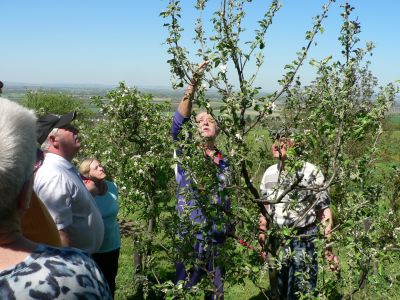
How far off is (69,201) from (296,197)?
72.4 inches

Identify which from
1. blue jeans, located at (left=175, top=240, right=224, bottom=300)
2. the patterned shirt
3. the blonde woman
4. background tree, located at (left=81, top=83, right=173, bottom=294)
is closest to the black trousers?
the blonde woman

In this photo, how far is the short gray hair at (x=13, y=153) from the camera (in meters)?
1.33

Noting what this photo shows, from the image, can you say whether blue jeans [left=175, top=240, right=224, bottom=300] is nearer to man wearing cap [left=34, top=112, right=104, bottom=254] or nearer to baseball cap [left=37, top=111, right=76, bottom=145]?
man wearing cap [left=34, top=112, right=104, bottom=254]

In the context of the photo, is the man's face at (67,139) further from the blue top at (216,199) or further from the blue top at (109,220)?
the blue top at (216,199)

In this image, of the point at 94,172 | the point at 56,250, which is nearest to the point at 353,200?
the point at 56,250

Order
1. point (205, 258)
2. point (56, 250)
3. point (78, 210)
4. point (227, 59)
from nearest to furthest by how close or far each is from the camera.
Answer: point (56, 250)
point (227, 59)
point (205, 258)
point (78, 210)

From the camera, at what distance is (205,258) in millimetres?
3061

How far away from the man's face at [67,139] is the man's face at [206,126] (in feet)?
4.83

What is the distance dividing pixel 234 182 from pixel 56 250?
5.03 ft

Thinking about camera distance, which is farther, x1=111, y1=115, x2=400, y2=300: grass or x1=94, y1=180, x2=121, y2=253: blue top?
x1=94, y1=180, x2=121, y2=253: blue top

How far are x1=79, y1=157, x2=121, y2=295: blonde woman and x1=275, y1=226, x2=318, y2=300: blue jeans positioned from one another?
188 centimetres

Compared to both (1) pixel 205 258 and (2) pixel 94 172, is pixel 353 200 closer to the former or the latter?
(1) pixel 205 258

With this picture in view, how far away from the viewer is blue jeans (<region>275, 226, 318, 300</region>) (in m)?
2.71

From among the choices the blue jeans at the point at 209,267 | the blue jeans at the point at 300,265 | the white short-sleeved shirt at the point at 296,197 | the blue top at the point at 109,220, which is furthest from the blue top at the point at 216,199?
the blue top at the point at 109,220
